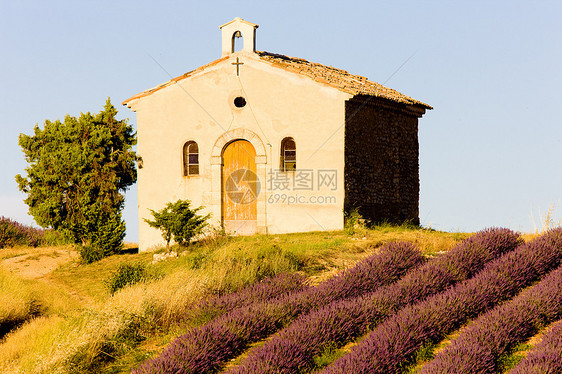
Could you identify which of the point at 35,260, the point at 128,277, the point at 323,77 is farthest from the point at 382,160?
the point at 35,260

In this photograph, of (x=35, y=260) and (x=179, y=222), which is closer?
(x=179, y=222)

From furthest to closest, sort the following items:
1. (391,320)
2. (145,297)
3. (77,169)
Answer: (77,169)
(145,297)
(391,320)

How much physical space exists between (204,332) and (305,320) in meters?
1.43

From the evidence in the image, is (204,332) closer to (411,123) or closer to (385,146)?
(385,146)

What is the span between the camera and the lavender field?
7.42m

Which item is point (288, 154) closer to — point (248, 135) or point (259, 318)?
point (248, 135)

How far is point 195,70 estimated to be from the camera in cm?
1747

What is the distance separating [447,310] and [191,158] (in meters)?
10.2

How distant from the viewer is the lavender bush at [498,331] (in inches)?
285

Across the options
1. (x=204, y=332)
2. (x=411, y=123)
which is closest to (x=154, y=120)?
(x=411, y=123)

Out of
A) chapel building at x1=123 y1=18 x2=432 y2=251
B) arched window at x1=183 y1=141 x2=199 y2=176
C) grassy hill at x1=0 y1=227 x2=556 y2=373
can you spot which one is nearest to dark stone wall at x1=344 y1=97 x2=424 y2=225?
chapel building at x1=123 y1=18 x2=432 y2=251

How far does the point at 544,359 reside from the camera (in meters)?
7.26

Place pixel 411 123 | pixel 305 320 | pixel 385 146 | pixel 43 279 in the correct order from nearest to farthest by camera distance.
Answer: pixel 305 320 < pixel 43 279 < pixel 385 146 < pixel 411 123

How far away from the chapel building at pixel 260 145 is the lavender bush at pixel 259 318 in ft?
16.4
